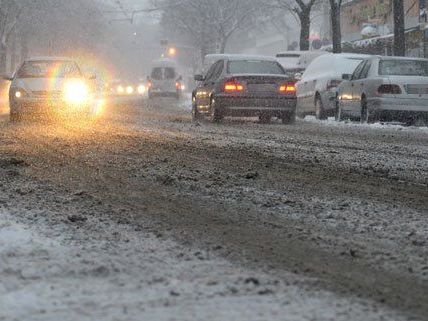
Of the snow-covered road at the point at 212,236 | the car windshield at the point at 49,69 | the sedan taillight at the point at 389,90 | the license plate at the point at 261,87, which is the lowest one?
the snow-covered road at the point at 212,236

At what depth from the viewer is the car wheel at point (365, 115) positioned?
54.3 feet

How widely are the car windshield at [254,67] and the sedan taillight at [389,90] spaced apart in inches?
106

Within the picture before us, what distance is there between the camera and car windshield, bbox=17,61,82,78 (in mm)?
18547

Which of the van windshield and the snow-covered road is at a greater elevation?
the van windshield

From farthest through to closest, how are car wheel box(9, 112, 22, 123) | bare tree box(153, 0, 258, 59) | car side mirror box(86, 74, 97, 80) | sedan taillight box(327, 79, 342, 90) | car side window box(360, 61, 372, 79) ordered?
1. bare tree box(153, 0, 258, 59)
2. sedan taillight box(327, 79, 342, 90)
3. car side mirror box(86, 74, 97, 80)
4. car wheel box(9, 112, 22, 123)
5. car side window box(360, 61, 372, 79)

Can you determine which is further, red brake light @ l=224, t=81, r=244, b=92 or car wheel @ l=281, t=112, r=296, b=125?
car wheel @ l=281, t=112, r=296, b=125

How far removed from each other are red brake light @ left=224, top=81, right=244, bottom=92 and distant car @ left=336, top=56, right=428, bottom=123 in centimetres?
267

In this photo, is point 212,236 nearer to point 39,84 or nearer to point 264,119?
point 39,84

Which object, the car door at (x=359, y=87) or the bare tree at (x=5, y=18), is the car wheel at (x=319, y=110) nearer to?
the car door at (x=359, y=87)

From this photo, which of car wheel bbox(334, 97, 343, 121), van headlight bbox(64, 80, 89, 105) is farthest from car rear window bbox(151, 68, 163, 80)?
car wheel bbox(334, 97, 343, 121)

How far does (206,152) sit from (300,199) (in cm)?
374

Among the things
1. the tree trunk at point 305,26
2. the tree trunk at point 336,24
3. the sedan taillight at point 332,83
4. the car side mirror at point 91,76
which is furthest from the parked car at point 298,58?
the car side mirror at point 91,76

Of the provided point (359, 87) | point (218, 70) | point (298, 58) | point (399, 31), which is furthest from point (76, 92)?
point (298, 58)

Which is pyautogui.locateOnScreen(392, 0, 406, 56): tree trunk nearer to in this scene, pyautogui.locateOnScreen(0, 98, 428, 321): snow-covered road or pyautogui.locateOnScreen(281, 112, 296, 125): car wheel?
pyautogui.locateOnScreen(281, 112, 296, 125): car wheel
